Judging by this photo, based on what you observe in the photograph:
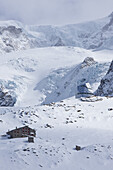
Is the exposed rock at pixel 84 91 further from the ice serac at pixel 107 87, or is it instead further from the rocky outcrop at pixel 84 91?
the ice serac at pixel 107 87

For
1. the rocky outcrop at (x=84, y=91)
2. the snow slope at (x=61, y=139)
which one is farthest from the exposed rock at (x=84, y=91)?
the snow slope at (x=61, y=139)

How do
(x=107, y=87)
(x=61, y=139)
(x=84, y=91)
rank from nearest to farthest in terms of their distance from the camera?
(x=61, y=139), (x=84, y=91), (x=107, y=87)

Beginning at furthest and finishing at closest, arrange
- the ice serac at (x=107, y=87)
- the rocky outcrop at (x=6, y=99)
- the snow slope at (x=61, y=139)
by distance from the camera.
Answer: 1. the rocky outcrop at (x=6, y=99)
2. the ice serac at (x=107, y=87)
3. the snow slope at (x=61, y=139)

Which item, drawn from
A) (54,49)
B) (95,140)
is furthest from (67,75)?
(95,140)

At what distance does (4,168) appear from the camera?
14766 millimetres

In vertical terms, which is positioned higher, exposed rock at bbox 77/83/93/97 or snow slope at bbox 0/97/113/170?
exposed rock at bbox 77/83/93/97

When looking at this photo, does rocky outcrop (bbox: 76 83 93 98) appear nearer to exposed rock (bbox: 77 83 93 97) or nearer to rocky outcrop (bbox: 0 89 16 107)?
exposed rock (bbox: 77 83 93 97)

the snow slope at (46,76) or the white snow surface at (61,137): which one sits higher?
the snow slope at (46,76)

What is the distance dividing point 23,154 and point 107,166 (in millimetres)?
4913

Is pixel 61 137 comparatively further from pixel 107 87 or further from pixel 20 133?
pixel 107 87

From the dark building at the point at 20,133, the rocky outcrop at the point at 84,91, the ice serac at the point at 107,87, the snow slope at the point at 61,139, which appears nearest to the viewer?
the snow slope at the point at 61,139

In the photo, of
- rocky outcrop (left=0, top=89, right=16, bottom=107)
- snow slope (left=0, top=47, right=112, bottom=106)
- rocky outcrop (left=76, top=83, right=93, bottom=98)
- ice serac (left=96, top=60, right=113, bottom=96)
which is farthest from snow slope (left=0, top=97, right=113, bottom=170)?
rocky outcrop (left=0, top=89, right=16, bottom=107)

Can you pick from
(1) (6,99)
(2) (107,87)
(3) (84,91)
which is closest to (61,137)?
(3) (84,91)

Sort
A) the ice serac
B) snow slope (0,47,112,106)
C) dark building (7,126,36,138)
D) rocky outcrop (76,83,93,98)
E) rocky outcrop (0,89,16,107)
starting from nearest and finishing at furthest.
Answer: dark building (7,126,36,138) → rocky outcrop (76,83,93,98) → the ice serac → rocky outcrop (0,89,16,107) → snow slope (0,47,112,106)
